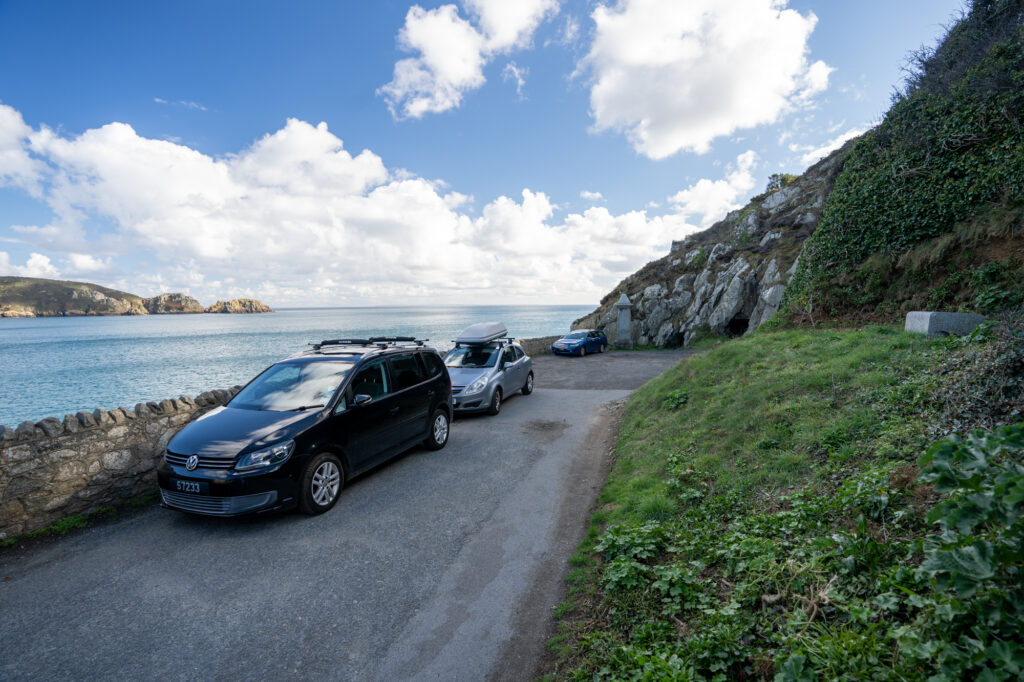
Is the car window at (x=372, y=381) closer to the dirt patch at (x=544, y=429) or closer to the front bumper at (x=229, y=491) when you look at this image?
the front bumper at (x=229, y=491)

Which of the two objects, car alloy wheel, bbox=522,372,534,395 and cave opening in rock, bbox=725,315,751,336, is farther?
cave opening in rock, bbox=725,315,751,336

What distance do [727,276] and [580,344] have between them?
37.6 ft

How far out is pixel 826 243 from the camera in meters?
13.4

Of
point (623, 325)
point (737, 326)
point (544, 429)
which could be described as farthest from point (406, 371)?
point (737, 326)

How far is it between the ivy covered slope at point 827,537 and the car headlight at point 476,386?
491 centimetres

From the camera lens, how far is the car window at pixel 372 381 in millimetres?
6516

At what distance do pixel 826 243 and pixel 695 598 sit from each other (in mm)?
14119

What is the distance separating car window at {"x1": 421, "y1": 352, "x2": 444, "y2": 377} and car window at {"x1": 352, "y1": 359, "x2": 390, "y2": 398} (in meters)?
1.22

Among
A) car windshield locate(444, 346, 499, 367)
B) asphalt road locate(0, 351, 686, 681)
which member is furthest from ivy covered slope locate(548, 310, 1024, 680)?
car windshield locate(444, 346, 499, 367)

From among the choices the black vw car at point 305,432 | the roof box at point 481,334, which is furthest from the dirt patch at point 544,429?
the roof box at point 481,334

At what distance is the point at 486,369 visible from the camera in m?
11.4

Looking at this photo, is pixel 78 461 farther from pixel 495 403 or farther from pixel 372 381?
pixel 495 403

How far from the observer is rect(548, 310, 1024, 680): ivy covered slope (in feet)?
5.82

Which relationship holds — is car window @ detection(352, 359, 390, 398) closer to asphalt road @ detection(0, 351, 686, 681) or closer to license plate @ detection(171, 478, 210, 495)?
asphalt road @ detection(0, 351, 686, 681)
